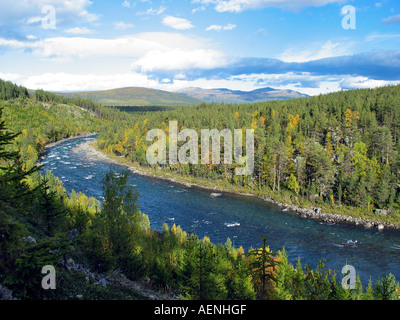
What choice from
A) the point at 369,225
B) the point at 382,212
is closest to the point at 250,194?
the point at 369,225

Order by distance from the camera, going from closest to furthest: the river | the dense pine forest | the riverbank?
1. the dense pine forest
2. the river
3. the riverbank

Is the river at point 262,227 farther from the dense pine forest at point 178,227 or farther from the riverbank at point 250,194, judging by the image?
the dense pine forest at point 178,227

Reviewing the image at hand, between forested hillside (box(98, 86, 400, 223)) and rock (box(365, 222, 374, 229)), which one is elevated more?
forested hillside (box(98, 86, 400, 223))

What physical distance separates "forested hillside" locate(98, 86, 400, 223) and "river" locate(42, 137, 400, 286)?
9816 millimetres

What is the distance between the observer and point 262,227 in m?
54.3

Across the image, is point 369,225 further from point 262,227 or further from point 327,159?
point 262,227

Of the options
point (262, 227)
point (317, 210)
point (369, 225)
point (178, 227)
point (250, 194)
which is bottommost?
point (369, 225)

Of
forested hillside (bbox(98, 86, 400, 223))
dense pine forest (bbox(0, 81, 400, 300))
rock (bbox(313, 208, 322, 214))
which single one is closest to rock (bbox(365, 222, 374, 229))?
forested hillside (bbox(98, 86, 400, 223))

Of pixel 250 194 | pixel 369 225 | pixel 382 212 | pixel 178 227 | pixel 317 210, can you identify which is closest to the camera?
pixel 178 227

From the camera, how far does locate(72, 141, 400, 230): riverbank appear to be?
57.5 meters

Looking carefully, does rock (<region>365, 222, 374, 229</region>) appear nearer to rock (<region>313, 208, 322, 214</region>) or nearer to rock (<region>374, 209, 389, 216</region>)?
rock (<region>374, 209, 389, 216</region>)

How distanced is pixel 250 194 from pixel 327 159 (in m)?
21.8

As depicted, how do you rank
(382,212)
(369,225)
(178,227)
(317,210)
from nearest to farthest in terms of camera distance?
1. (178,227)
2. (369,225)
3. (382,212)
4. (317,210)

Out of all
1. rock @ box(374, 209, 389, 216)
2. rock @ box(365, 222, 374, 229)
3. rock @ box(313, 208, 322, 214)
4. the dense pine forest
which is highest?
the dense pine forest
